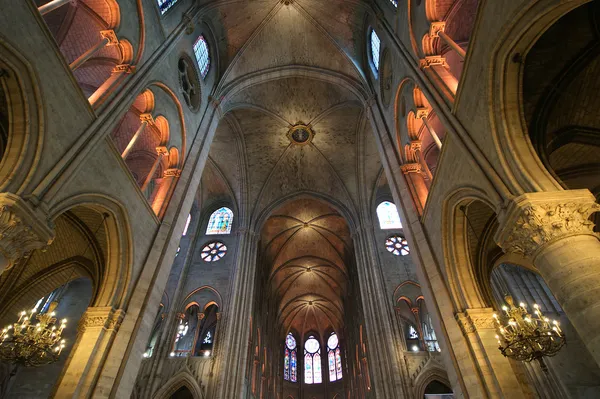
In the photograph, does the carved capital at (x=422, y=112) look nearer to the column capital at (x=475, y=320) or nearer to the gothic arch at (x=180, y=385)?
the column capital at (x=475, y=320)

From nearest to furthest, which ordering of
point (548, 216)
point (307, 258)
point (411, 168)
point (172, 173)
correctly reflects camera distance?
1. point (548, 216)
2. point (411, 168)
3. point (172, 173)
4. point (307, 258)

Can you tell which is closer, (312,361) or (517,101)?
(517,101)

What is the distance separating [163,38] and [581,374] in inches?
608

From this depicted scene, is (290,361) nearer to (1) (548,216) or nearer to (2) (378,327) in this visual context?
(2) (378,327)

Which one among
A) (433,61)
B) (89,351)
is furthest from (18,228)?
(433,61)

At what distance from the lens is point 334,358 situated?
31.9m

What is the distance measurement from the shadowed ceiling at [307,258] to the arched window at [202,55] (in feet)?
35.4

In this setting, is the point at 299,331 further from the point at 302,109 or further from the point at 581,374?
the point at 581,374

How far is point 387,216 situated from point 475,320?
13978mm

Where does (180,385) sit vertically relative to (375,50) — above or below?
below

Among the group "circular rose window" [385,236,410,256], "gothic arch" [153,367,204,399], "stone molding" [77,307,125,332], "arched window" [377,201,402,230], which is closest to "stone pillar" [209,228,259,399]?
"gothic arch" [153,367,204,399]

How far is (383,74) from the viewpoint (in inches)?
494

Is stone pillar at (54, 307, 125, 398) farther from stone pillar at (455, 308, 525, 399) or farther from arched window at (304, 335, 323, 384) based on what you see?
arched window at (304, 335, 323, 384)

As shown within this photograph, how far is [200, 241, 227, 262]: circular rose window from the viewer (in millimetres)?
18469
